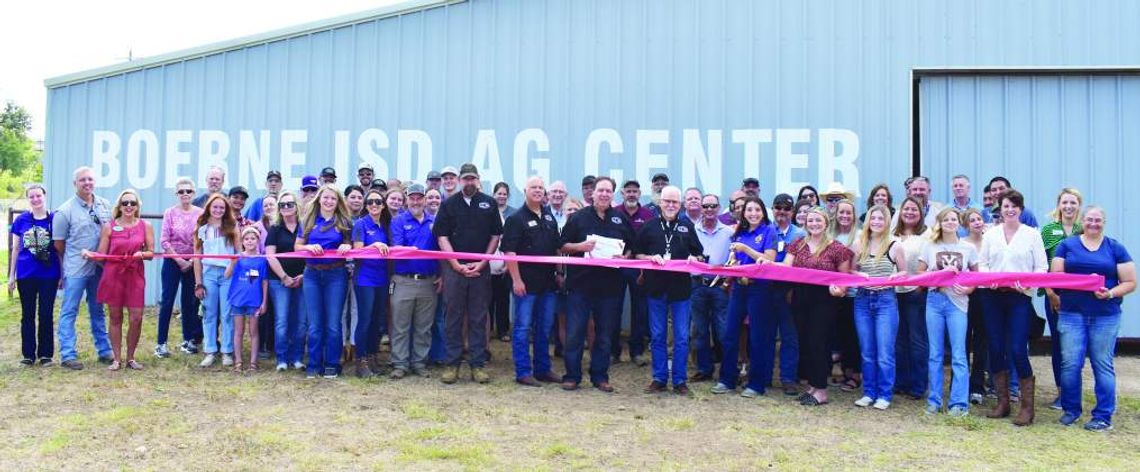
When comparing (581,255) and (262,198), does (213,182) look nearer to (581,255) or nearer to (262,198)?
(262,198)

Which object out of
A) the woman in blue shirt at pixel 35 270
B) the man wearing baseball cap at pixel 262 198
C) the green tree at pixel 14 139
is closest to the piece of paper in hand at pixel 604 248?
the man wearing baseball cap at pixel 262 198

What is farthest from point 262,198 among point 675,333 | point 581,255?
point 675,333

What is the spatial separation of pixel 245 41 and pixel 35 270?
176 inches

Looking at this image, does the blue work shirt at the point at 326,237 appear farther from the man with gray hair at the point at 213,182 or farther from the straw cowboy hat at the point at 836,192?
the straw cowboy hat at the point at 836,192

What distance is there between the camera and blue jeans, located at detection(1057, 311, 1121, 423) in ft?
19.9

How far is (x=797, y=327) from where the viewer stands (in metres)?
6.98

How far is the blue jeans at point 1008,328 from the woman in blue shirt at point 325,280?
5.29 meters

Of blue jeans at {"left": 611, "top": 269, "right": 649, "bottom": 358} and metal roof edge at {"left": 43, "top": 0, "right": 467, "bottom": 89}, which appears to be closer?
blue jeans at {"left": 611, "top": 269, "right": 649, "bottom": 358}

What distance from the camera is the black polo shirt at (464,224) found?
727 centimetres

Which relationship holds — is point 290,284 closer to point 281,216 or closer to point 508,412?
point 281,216

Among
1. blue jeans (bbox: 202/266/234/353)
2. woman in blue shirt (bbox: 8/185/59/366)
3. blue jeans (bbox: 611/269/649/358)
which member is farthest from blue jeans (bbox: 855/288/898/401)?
woman in blue shirt (bbox: 8/185/59/366)

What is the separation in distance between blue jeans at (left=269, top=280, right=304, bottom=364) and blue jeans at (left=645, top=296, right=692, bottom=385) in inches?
127

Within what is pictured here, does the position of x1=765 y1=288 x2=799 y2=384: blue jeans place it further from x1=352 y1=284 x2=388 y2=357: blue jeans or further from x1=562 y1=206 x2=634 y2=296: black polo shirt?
x1=352 y1=284 x2=388 y2=357: blue jeans

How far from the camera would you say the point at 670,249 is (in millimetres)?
7012
